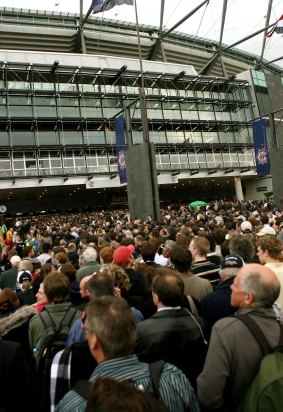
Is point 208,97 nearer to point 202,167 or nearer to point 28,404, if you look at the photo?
point 202,167

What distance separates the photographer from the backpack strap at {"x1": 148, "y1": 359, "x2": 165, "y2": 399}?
6.75 feet

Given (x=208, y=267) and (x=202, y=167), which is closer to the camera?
(x=208, y=267)

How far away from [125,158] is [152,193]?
12.6 feet

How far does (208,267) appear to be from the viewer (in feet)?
17.0

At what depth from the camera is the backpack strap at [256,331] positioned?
2363 mm

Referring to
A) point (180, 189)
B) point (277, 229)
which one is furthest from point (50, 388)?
point (180, 189)

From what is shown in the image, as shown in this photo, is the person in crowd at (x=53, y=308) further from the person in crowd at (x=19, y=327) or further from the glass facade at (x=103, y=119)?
the glass facade at (x=103, y=119)

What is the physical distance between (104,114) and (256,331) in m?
42.1

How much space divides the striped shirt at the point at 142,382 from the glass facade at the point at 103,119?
1196 inches

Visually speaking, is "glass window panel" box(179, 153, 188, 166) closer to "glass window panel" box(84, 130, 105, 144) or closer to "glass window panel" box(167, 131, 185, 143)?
"glass window panel" box(167, 131, 185, 143)

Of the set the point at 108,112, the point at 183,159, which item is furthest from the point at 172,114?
the point at 108,112

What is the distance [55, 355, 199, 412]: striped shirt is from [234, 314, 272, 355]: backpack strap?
1.83 ft

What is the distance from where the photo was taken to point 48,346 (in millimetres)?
3262

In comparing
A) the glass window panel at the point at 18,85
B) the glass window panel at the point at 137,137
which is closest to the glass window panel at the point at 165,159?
the glass window panel at the point at 137,137
